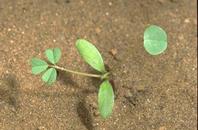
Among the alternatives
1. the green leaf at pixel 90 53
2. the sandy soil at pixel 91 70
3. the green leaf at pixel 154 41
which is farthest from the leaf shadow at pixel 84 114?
the green leaf at pixel 154 41

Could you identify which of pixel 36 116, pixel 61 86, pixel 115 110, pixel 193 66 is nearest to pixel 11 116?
pixel 36 116

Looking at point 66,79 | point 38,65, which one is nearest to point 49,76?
point 38,65

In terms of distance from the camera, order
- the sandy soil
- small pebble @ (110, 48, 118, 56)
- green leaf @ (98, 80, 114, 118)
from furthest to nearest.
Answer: small pebble @ (110, 48, 118, 56) → the sandy soil → green leaf @ (98, 80, 114, 118)

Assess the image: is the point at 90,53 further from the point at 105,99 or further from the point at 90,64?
the point at 105,99

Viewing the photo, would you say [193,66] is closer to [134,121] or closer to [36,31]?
[134,121]

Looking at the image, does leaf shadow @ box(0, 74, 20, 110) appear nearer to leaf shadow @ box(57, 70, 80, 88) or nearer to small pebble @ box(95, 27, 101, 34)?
leaf shadow @ box(57, 70, 80, 88)

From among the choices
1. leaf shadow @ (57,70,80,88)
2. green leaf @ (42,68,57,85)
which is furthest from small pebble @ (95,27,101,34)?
green leaf @ (42,68,57,85)
